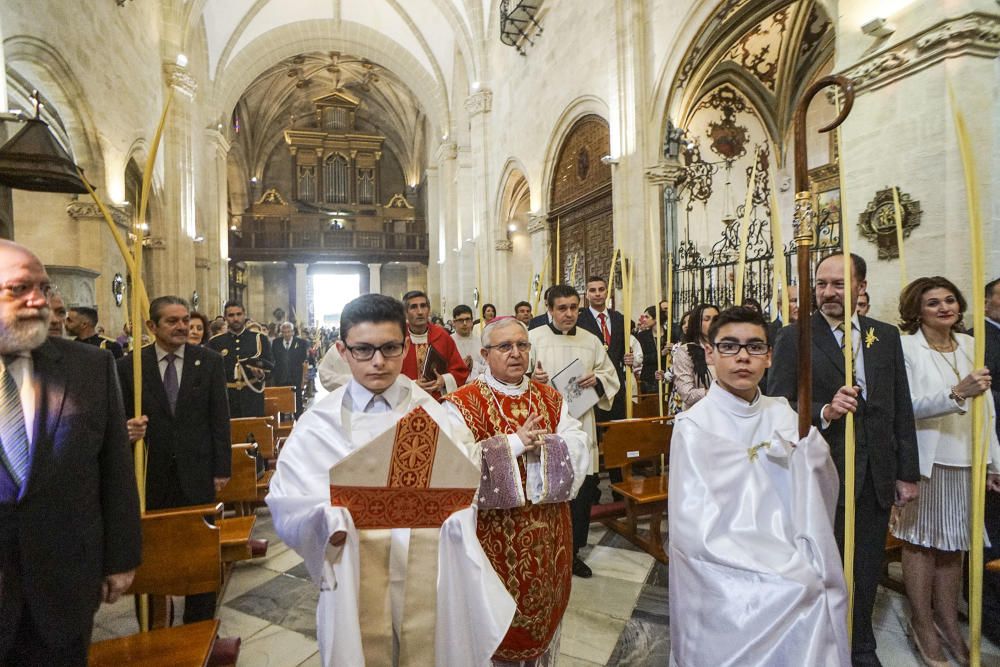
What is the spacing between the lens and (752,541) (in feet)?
5.34

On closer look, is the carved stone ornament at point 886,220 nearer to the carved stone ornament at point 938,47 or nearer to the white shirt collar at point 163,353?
the carved stone ornament at point 938,47

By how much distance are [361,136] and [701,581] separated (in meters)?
27.3

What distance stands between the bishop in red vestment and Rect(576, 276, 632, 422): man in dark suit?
1073 mm

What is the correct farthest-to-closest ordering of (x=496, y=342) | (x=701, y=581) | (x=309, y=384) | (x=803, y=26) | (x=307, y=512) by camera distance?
(x=309, y=384) → (x=803, y=26) → (x=496, y=342) → (x=701, y=581) → (x=307, y=512)

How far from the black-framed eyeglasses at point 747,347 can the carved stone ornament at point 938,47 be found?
134 inches

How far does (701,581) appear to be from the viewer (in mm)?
1638

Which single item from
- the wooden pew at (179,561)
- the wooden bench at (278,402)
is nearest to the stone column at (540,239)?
the wooden bench at (278,402)

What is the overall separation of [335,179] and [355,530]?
2683 cm

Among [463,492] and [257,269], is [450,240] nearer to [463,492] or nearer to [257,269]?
[257,269]

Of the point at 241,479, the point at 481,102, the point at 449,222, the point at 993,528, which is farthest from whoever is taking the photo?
the point at 449,222

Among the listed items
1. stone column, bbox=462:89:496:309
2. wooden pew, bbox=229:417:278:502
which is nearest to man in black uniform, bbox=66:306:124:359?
wooden pew, bbox=229:417:278:502

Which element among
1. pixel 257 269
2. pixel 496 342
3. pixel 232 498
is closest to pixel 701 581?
pixel 496 342

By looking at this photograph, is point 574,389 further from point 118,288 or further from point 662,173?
point 118,288

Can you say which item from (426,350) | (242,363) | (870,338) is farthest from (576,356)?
(242,363)
